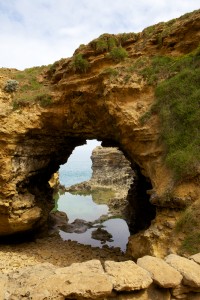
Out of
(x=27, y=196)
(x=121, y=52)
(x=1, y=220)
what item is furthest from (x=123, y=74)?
(x=1, y=220)

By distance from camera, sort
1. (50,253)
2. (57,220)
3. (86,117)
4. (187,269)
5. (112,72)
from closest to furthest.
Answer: (187,269), (112,72), (50,253), (86,117), (57,220)

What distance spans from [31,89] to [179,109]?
9864mm

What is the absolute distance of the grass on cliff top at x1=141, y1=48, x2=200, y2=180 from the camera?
10.9m

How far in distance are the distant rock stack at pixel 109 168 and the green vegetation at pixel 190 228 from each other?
39.8 meters

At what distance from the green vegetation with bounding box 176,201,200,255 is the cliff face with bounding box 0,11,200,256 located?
131 centimetres

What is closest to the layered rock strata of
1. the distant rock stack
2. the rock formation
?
the rock formation

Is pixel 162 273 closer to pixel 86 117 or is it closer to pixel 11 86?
pixel 86 117

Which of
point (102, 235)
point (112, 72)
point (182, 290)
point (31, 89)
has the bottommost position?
point (102, 235)

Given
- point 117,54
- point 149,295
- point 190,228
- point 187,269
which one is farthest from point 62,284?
point 117,54

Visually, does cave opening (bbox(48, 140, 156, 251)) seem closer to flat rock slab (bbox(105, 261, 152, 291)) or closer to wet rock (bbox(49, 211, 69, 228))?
wet rock (bbox(49, 211, 69, 228))

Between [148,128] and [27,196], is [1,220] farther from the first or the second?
[148,128]

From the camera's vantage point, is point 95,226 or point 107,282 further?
point 95,226

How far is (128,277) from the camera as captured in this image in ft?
15.6

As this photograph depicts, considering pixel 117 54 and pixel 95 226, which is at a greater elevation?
pixel 117 54
